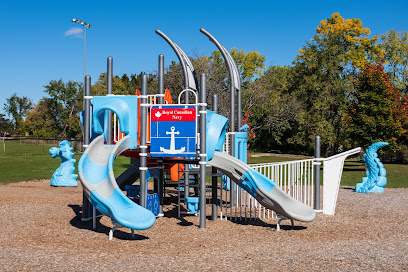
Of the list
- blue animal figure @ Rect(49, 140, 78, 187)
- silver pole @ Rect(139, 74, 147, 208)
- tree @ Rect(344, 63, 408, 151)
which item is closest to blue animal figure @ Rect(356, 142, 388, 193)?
silver pole @ Rect(139, 74, 147, 208)

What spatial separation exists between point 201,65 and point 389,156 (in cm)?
1865

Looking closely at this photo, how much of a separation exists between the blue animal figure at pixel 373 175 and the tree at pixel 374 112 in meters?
11.0

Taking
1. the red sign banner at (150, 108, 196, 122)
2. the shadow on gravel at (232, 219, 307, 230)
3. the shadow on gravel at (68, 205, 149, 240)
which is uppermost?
the red sign banner at (150, 108, 196, 122)

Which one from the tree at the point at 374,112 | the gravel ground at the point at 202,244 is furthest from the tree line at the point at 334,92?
the gravel ground at the point at 202,244

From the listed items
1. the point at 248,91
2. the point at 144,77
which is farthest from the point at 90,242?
the point at 248,91

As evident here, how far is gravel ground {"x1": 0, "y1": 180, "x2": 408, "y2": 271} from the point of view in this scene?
645cm

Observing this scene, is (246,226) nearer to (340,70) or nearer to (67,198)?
(67,198)

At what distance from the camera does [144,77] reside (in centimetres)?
887

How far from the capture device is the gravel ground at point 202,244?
21.2 feet

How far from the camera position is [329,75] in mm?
37094

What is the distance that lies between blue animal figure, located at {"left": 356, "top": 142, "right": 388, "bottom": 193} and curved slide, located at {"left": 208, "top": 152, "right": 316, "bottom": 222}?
7.85 metres

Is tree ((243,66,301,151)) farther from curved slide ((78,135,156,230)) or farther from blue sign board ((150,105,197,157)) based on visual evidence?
curved slide ((78,135,156,230))

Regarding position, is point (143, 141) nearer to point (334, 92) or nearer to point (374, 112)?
point (374, 112)

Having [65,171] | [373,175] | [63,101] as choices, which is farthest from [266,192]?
[63,101]
